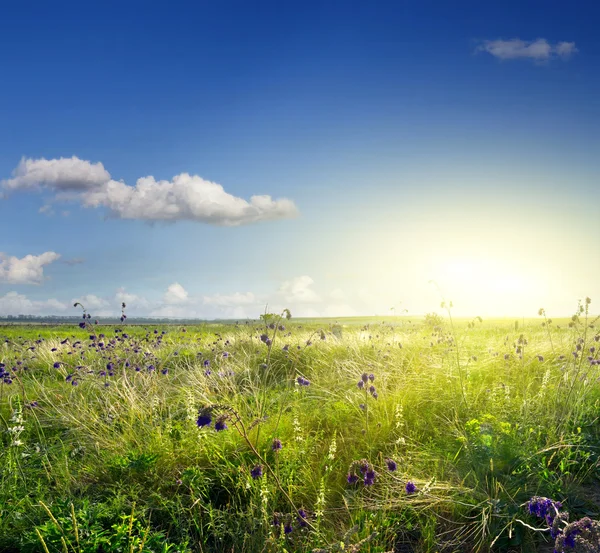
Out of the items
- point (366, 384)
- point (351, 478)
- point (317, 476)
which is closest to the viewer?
point (351, 478)

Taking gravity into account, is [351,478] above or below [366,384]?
below

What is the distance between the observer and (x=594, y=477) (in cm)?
414

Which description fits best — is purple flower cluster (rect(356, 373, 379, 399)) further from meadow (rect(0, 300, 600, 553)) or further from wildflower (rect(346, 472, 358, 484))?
wildflower (rect(346, 472, 358, 484))

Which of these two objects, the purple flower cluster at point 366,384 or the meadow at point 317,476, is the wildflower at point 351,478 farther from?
the purple flower cluster at point 366,384

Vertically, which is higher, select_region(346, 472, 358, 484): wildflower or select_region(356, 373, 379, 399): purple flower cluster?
select_region(356, 373, 379, 399): purple flower cluster

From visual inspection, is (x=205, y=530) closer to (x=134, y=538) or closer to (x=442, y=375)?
(x=134, y=538)

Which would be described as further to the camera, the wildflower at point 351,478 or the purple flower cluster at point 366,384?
the purple flower cluster at point 366,384

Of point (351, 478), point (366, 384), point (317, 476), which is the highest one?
point (366, 384)

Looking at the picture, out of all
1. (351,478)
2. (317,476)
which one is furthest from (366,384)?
(351,478)

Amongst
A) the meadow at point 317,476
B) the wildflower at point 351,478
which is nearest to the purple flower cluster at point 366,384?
the meadow at point 317,476

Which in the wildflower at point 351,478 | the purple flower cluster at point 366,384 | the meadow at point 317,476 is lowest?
the meadow at point 317,476

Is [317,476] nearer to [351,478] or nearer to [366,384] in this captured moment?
[351,478]

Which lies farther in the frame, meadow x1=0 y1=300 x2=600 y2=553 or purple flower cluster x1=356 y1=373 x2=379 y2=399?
purple flower cluster x1=356 y1=373 x2=379 y2=399

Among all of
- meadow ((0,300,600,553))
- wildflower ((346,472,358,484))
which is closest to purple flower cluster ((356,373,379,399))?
meadow ((0,300,600,553))
